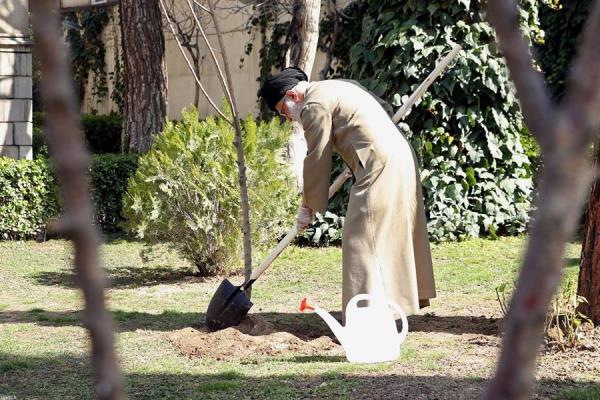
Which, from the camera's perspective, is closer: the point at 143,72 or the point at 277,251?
the point at 277,251

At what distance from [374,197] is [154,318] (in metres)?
2.11

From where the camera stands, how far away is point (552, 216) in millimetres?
839

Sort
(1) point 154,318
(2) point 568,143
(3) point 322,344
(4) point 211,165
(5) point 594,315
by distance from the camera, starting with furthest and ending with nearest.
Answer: (4) point 211,165 → (1) point 154,318 → (3) point 322,344 → (5) point 594,315 → (2) point 568,143

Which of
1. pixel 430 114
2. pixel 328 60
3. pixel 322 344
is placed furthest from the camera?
pixel 328 60

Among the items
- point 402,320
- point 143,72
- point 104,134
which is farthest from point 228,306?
point 104,134

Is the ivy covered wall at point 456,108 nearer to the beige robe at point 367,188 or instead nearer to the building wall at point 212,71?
the beige robe at point 367,188

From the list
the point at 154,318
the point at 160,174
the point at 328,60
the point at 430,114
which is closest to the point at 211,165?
the point at 160,174

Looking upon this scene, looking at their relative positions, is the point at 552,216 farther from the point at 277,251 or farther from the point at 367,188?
the point at 277,251

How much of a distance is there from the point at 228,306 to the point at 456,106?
4.77 meters

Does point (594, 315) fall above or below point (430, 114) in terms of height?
below

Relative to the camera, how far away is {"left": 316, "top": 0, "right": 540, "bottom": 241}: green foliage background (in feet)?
31.4

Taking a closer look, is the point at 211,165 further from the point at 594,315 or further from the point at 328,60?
the point at 328,60

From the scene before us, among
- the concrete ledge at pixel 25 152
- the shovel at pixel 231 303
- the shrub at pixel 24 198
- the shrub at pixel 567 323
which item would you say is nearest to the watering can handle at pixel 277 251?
the shovel at pixel 231 303

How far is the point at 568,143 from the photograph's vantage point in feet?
2.78
